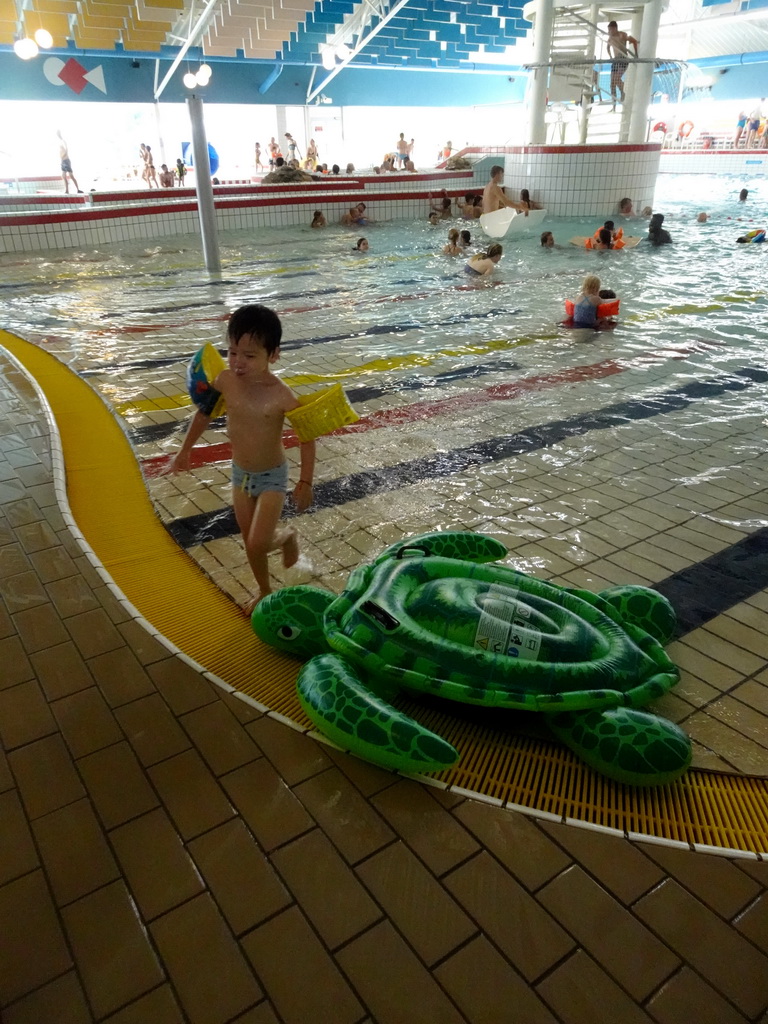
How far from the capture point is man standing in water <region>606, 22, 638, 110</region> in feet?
43.8

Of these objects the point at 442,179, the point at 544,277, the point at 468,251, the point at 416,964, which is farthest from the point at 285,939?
the point at 442,179

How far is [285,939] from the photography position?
1.51 meters

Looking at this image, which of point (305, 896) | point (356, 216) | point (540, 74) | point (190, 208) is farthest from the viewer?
point (356, 216)

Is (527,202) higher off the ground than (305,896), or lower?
higher

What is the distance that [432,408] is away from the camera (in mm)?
4980

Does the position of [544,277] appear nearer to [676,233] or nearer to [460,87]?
[676,233]

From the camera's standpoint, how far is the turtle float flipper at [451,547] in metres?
2.49

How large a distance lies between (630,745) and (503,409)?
332 cm

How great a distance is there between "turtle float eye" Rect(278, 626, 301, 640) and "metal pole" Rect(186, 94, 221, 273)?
26.6ft

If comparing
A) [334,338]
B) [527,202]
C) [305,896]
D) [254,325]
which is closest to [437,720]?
[305,896]

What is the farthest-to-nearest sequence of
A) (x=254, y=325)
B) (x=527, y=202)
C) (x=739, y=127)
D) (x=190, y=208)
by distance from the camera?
(x=739, y=127) < (x=190, y=208) < (x=527, y=202) < (x=254, y=325)

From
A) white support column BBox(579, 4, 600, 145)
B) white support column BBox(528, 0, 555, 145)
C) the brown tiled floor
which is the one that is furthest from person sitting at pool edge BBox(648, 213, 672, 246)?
the brown tiled floor

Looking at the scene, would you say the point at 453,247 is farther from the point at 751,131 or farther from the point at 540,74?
the point at 751,131

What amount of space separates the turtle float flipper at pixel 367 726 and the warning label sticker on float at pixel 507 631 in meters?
0.35
